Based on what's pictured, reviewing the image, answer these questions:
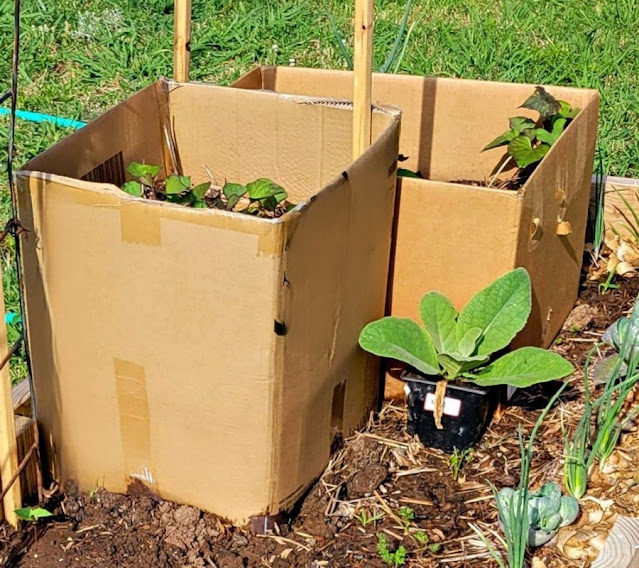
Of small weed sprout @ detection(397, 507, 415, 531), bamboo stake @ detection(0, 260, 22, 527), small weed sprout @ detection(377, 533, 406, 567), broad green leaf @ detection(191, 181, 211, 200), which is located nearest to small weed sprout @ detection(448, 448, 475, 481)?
small weed sprout @ detection(397, 507, 415, 531)

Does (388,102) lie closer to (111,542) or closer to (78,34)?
(111,542)

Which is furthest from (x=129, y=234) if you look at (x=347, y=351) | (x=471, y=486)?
(x=471, y=486)

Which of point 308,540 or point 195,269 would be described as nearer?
point 195,269

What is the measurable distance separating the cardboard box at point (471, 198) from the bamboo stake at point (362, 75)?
200 mm

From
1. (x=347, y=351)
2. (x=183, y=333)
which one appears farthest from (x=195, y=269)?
(x=347, y=351)

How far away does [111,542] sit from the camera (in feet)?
5.84

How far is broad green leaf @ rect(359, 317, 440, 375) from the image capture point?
1899 millimetres

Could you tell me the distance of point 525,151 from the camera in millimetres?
2264

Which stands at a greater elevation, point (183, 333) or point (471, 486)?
point (183, 333)

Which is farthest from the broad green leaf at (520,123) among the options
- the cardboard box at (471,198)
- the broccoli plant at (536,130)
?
the cardboard box at (471,198)

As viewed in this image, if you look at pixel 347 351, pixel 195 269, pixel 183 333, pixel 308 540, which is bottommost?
pixel 308 540

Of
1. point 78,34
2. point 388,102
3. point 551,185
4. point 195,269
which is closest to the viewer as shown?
point 195,269

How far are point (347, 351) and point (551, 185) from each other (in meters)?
0.57

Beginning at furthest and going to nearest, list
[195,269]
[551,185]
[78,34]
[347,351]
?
[78,34], [551,185], [347,351], [195,269]
